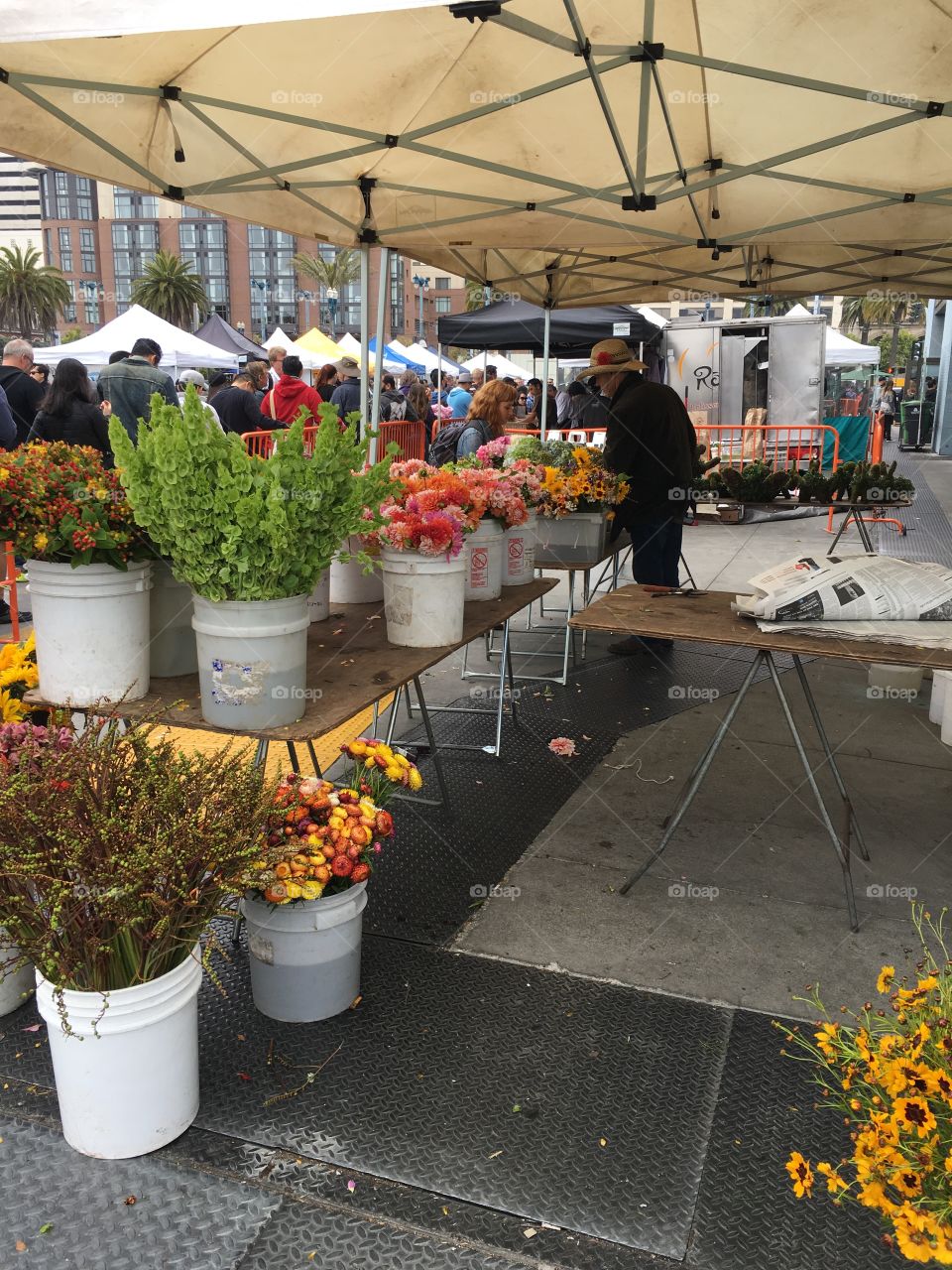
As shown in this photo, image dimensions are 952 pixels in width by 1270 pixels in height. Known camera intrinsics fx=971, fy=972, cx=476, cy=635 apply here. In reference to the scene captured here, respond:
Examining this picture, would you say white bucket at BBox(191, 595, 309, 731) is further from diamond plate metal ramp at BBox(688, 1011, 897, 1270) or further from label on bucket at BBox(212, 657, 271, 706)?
diamond plate metal ramp at BBox(688, 1011, 897, 1270)

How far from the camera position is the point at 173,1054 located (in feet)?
7.36

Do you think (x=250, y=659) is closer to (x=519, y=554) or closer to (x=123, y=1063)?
(x=123, y=1063)

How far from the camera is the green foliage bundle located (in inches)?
80.7

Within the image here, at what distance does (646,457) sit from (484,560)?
8.24ft

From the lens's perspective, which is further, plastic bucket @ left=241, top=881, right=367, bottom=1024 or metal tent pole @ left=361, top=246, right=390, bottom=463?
metal tent pole @ left=361, top=246, right=390, bottom=463

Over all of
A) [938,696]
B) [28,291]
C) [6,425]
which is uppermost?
[28,291]

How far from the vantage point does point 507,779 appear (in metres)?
4.52

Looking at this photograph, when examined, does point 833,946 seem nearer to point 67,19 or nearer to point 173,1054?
point 173,1054

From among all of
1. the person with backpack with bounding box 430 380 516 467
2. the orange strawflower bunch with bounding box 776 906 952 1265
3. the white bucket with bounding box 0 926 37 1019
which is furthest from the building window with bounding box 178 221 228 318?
the orange strawflower bunch with bounding box 776 906 952 1265

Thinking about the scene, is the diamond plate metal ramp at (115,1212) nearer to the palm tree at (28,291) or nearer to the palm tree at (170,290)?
the palm tree at (170,290)

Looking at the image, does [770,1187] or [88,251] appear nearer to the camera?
[770,1187]

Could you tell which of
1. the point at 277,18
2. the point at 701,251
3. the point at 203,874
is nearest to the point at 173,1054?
the point at 203,874

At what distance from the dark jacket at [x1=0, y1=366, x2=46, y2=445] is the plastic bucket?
6.21m

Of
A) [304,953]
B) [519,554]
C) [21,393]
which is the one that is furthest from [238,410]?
[304,953]
